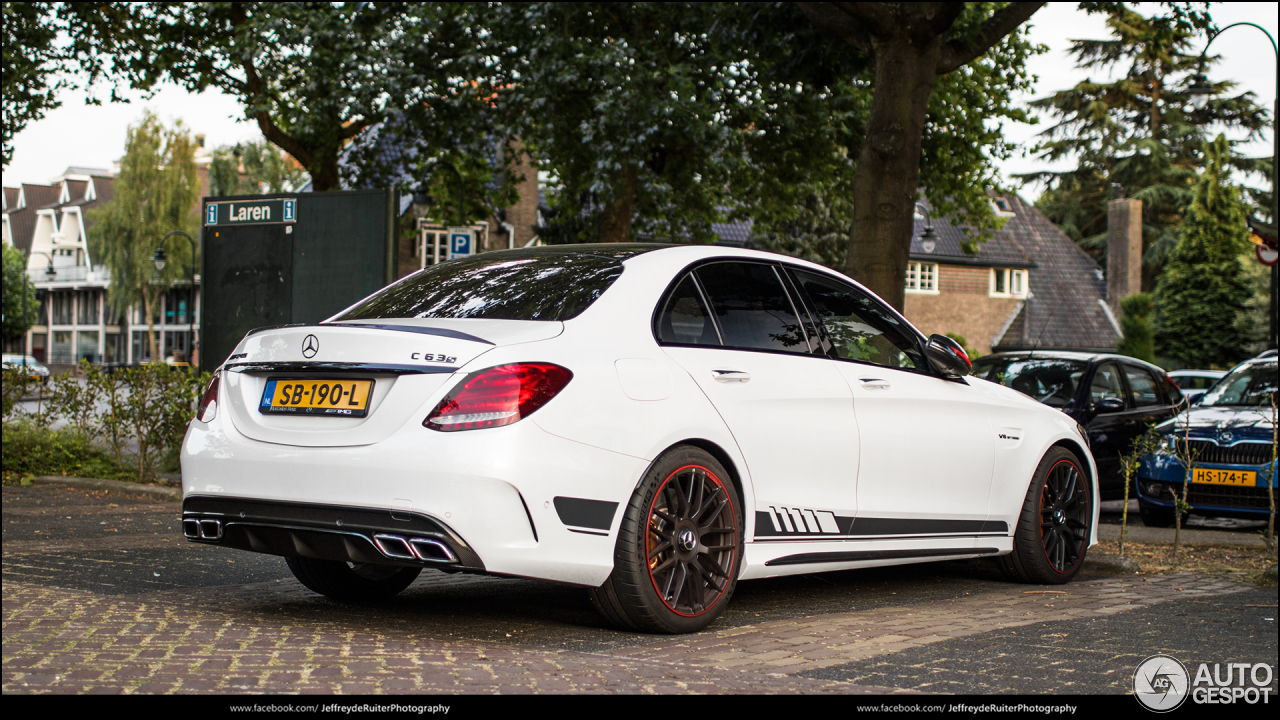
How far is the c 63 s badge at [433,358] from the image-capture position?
4.51 metres

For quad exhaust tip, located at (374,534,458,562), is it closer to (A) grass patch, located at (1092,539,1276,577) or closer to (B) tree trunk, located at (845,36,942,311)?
(A) grass patch, located at (1092,539,1276,577)

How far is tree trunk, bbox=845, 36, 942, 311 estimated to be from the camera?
12.2 m

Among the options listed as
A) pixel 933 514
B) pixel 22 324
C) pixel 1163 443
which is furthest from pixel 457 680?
pixel 22 324

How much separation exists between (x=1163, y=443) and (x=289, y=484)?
240 inches

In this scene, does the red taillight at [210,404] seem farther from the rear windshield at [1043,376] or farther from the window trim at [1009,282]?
the window trim at [1009,282]

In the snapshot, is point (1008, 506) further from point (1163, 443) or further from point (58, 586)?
point (58, 586)

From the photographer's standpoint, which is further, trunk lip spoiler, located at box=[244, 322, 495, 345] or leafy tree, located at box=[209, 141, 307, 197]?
leafy tree, located at box=[209, 141, 307, 197]

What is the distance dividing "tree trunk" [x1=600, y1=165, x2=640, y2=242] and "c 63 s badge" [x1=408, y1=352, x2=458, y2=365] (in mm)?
17013

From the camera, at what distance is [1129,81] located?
5747 cm

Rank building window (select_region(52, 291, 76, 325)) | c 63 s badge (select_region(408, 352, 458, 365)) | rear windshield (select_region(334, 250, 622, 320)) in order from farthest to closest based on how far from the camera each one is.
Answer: building window (select_region(52, 291, 76, 325)) < rear windshield (select_region(334, 250, 622, 320)) < c 63 s badge (select_region(408, 352, 458, 365))

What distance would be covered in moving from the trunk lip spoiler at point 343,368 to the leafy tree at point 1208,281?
148ft

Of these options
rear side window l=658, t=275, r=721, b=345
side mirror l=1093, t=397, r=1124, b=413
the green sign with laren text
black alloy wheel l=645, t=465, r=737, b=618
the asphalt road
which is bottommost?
the asphalt road

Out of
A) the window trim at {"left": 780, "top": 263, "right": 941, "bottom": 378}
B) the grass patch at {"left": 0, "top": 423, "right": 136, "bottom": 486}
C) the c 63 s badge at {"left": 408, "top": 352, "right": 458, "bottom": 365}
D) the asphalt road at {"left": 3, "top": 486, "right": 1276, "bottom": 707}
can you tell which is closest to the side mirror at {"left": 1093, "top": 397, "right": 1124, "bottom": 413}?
the asphalt road at {"left": 3, "top": 486, "right": 1276, "bottom": 707}

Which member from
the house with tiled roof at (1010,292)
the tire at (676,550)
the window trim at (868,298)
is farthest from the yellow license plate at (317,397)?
the house with tiled roof at (1010,292)
